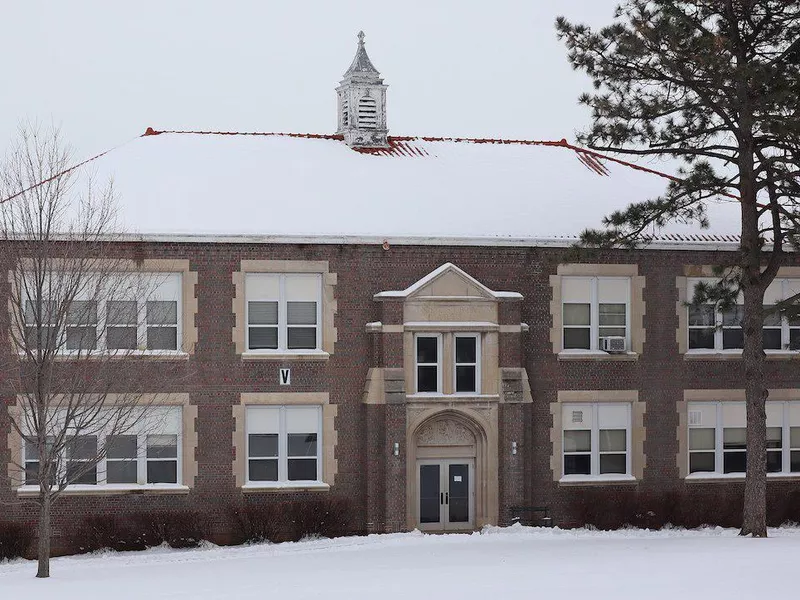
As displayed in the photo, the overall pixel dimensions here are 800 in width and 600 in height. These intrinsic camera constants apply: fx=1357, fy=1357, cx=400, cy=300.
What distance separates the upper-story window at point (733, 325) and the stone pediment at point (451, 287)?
16.9 feet

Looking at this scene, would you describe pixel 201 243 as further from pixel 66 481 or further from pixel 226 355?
pixel 66 481

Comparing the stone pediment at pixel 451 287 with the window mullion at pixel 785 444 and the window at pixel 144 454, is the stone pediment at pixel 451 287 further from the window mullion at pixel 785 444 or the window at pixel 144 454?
the window mullion at pixel 785 444

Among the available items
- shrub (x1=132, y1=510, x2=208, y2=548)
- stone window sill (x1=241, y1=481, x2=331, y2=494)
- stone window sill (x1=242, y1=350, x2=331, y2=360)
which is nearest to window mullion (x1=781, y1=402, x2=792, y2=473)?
stone window sill (x1=241, y1=481, x2=331, y2=494)

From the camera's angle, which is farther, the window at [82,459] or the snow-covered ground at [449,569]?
the window at [82,459]

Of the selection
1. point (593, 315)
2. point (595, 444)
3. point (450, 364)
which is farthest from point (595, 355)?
point (450, 364)

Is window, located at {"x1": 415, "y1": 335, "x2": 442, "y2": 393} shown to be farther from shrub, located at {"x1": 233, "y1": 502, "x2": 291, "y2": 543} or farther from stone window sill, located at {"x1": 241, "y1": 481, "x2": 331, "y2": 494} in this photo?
shrub, located at {"x1": 233, "y1": 502, "x2": 291, "y2": 543}

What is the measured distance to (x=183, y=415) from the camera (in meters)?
31.0

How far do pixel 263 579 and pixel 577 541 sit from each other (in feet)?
27.3

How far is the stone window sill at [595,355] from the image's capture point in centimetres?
3291

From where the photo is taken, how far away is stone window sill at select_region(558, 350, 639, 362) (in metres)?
32.9

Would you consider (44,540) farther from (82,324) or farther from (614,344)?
(614,344)

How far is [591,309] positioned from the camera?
109 feet

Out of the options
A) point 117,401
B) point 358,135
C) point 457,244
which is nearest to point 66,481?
point 117,401

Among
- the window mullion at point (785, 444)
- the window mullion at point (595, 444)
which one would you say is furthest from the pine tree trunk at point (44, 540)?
the window mullion at point (785, 444)
